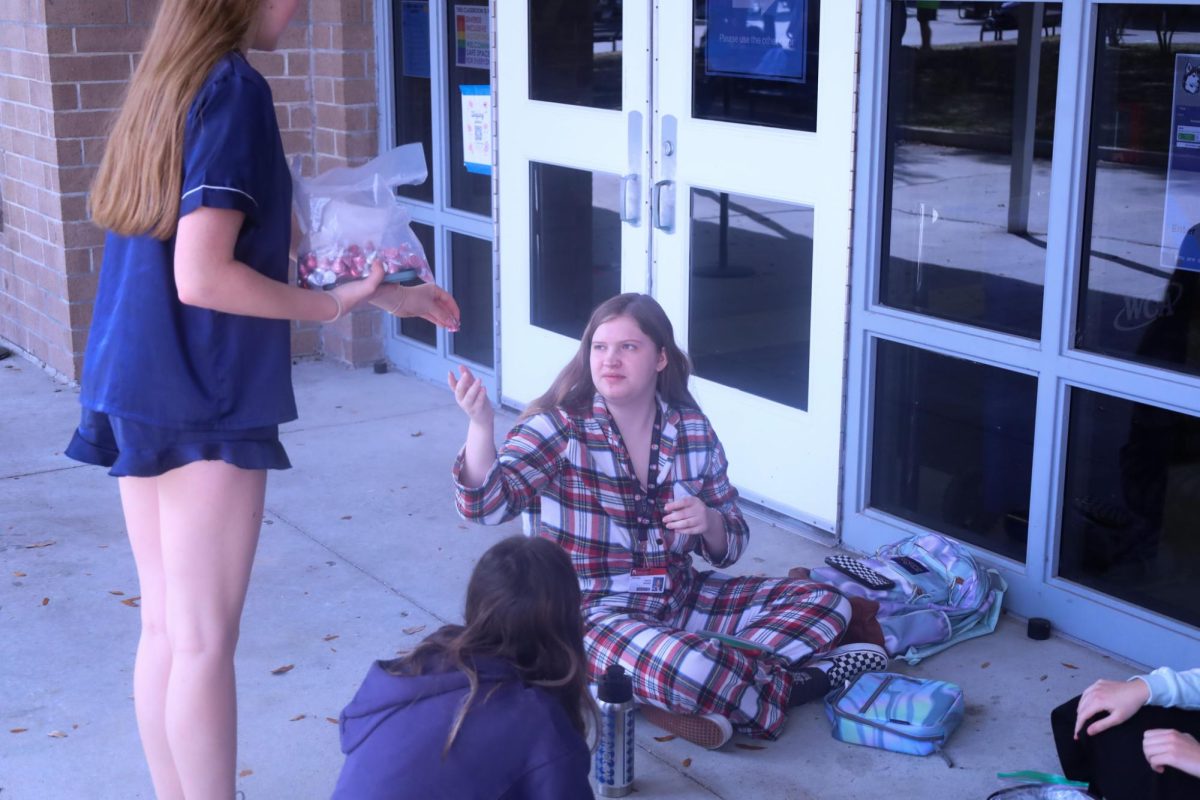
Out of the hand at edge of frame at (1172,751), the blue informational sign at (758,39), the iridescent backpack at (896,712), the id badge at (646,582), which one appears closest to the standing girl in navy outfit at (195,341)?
the id badge at (646,582)

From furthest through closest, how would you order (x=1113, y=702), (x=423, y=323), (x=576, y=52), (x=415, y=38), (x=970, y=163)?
(x=423, y=323) → (x=415, y=38) → (x=576, y=52) → (x=970, y=163) → (x=1113, y=702)

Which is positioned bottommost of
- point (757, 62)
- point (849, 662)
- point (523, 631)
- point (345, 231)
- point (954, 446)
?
point (849, 662)

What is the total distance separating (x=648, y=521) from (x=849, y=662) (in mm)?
615

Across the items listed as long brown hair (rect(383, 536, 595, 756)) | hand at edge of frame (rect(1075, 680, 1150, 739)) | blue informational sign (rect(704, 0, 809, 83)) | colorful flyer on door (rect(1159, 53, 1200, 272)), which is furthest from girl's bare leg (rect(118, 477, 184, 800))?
blue informational sign (rect(704, 0, 809, 83))

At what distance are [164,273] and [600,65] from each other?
10.4 feet

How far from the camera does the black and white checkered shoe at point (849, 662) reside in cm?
361

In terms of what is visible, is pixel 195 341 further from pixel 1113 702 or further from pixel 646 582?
pixel 1113 702

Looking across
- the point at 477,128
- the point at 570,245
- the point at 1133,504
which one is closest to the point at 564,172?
the point at 570,245

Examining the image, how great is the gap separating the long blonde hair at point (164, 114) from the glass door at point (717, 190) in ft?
7.93

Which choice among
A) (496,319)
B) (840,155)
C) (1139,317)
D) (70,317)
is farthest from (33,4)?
(1139,317)

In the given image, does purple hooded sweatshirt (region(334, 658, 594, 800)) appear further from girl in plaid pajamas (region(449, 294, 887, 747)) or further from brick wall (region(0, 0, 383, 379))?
brick wall (region(0, 0, 383, 379))

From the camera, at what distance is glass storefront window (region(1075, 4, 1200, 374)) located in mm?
3557

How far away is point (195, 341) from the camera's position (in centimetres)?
246

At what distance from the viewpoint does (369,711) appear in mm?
2234
